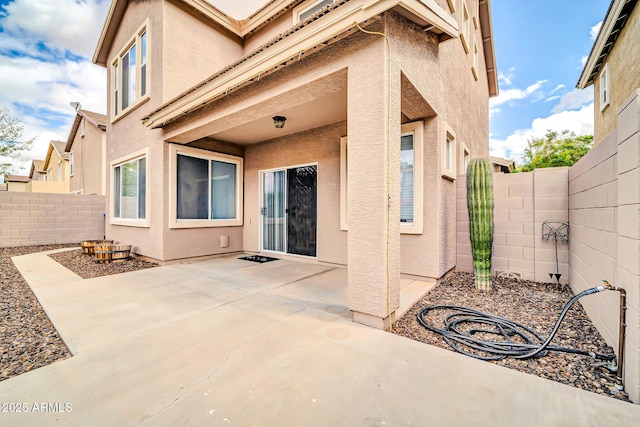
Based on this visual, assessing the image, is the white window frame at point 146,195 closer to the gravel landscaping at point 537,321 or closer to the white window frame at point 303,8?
the white window frame at point 303,8

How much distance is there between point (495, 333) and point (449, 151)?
3.91m

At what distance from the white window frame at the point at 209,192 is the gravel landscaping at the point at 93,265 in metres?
1.24

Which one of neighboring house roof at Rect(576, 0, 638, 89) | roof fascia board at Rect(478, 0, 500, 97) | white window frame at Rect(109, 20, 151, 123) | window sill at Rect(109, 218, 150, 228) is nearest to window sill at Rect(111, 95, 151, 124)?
white window frame at Rect(109, 20, 151, 123)

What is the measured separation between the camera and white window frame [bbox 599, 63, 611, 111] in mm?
8827

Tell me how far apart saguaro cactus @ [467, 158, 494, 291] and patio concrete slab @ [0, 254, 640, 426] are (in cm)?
245

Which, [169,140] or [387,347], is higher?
[169,140]

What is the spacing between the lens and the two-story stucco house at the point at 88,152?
1266 centimetres

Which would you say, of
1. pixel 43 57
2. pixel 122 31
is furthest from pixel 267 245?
pixel 43 57

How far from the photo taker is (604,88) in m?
9.29

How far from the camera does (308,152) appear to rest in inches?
258

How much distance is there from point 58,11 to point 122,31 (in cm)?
275

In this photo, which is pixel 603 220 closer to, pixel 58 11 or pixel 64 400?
pixel 64 400

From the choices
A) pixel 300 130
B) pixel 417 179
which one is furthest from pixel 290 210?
pixel 417 179

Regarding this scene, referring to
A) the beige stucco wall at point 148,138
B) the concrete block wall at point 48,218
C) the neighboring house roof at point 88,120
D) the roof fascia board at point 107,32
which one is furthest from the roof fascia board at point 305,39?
the neighboring house roof at point 88,120
